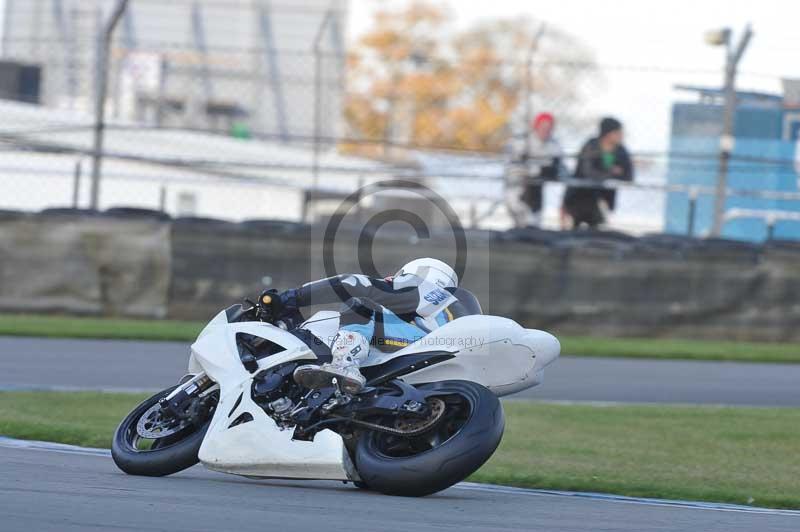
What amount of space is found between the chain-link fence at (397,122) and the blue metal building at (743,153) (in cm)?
2

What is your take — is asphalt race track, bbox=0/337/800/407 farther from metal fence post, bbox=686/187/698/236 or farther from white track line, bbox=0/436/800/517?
metal fence post, bbox=686/187/698/236

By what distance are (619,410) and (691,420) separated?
59 cm

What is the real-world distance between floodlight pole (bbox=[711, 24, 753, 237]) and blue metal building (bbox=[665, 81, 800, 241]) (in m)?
0.11

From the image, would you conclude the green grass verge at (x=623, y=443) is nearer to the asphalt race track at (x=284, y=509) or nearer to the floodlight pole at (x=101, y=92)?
the asphalt race track at (x=284, y=509)

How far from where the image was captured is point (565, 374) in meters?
11.0

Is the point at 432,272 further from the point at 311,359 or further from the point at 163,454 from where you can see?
the point at 163,454

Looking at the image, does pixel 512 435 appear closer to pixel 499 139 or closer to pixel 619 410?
pixel 619 410

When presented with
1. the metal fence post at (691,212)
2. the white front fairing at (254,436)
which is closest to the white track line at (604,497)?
the white front fairing at (254,436)

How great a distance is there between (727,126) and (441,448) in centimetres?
1012

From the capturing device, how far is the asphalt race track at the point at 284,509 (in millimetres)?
4625

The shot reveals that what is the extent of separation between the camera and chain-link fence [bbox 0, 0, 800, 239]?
1456 centimetres

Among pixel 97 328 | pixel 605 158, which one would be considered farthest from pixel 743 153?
pixel 97 328

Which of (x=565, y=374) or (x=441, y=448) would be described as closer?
(x=441, y=448)

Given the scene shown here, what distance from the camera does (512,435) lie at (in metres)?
8.12
